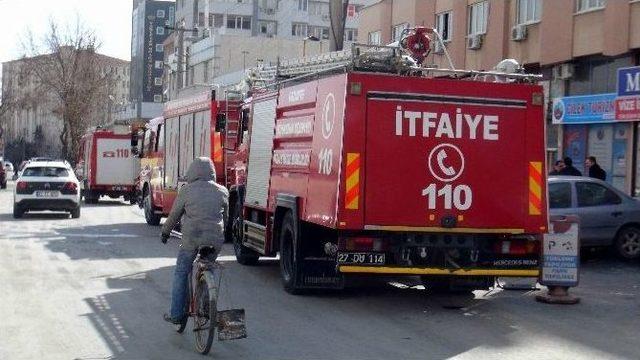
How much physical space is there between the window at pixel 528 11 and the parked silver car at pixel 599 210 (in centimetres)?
1132

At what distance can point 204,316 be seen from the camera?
8.52 metres

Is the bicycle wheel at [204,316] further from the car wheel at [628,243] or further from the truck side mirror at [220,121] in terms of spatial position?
the car wheel at [628,243]

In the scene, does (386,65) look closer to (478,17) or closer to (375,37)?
(478,17)

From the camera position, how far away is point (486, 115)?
11.4 meters

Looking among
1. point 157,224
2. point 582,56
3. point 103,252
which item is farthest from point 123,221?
point 582,56

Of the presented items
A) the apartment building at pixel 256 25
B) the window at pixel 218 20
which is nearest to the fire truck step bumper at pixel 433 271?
the apartment building at pixel 256 25

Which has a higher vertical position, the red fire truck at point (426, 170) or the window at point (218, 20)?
the window at point (218, 20)

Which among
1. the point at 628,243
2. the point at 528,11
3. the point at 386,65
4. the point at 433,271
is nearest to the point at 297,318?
the point at 433,271

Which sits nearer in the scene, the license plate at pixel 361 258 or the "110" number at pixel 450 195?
the license plate at pixel 361 258

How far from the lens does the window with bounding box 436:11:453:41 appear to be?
34156 mm

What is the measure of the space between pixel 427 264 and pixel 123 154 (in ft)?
92.2

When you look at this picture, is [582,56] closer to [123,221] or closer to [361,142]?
[123,221]

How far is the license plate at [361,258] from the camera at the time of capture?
36.4 ft

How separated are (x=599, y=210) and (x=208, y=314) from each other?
11256mm
